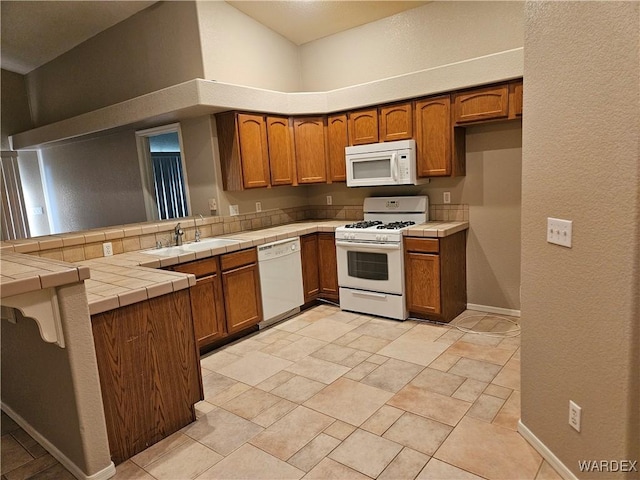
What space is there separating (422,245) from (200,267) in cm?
194

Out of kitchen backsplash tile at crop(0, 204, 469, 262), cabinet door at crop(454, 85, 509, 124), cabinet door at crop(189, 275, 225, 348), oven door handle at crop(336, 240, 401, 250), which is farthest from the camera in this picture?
oven door handle at crop(336, 240, 401, 250)

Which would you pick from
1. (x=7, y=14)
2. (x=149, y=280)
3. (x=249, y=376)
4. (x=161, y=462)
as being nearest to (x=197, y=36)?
(x=7, y=14)

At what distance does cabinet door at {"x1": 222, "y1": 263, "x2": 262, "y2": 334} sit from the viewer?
350 centimetres

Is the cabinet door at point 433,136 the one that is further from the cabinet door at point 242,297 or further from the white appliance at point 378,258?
the cabinet door at point 242,297

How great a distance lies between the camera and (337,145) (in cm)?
445

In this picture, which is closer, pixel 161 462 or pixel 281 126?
pixel 161 462

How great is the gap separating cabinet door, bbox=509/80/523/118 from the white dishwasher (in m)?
2.27

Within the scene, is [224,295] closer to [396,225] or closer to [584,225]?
[396,225]

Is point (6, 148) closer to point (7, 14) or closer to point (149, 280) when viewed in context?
point (7, 14)

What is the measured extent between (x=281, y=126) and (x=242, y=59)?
2.52 ft

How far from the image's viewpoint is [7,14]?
163 inches

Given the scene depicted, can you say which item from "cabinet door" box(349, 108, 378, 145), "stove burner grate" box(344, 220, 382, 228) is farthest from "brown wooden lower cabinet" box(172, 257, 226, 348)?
"cabinet door" box(349, 108, 378, 145)

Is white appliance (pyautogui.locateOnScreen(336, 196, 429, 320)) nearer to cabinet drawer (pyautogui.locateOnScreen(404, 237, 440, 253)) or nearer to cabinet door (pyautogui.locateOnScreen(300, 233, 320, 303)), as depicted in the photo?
cabinet drawer (pyautogui.locateOnScreen(404, 237, 440, 253))

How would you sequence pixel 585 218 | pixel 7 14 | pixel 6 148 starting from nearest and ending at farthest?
pixel 585 218
pixel 7 14
pixel 6 148
